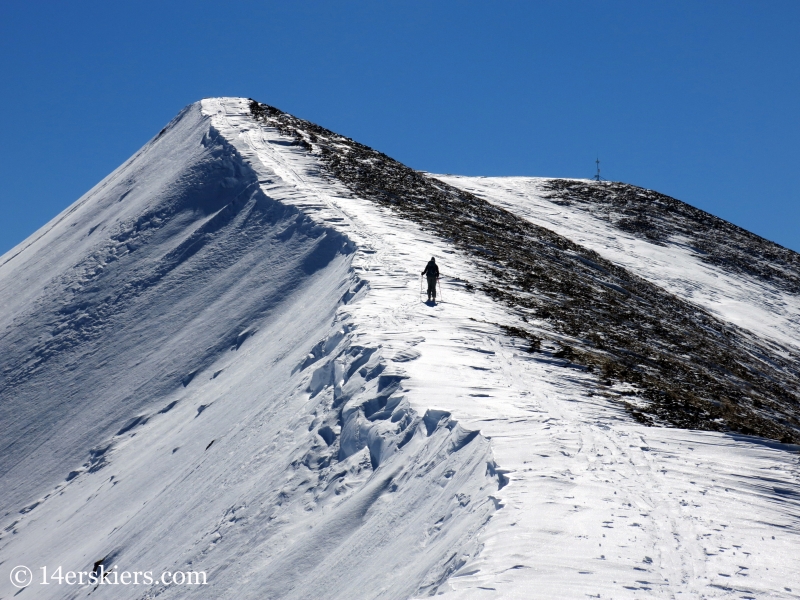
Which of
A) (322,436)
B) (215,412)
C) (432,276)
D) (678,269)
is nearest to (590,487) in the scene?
(322,436)

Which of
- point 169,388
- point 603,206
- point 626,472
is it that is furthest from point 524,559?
point 603,206

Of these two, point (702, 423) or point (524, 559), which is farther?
point (702, 423)

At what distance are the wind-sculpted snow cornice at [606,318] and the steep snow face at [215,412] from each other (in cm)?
412

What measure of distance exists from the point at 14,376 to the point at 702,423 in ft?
71.0

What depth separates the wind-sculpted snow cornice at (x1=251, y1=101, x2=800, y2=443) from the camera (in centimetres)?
1493

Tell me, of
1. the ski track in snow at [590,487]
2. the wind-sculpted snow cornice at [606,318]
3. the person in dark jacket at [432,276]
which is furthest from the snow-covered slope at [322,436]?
the wind-sculpted snow cornice at [606,318]

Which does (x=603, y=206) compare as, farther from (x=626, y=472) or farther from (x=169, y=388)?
(x=626, y=472)

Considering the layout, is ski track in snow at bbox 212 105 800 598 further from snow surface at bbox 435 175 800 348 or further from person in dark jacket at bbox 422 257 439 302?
snow surface at bbox 435 175 800 348

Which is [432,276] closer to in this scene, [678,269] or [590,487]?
[590,487]

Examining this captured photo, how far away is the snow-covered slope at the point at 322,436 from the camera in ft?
26.7

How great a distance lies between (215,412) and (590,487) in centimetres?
1090

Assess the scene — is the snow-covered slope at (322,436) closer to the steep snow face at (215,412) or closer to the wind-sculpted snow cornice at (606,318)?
the steep snow face at (215,412)

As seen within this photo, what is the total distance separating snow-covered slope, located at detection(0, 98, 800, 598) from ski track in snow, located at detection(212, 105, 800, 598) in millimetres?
37

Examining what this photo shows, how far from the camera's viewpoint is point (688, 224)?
157 ft
